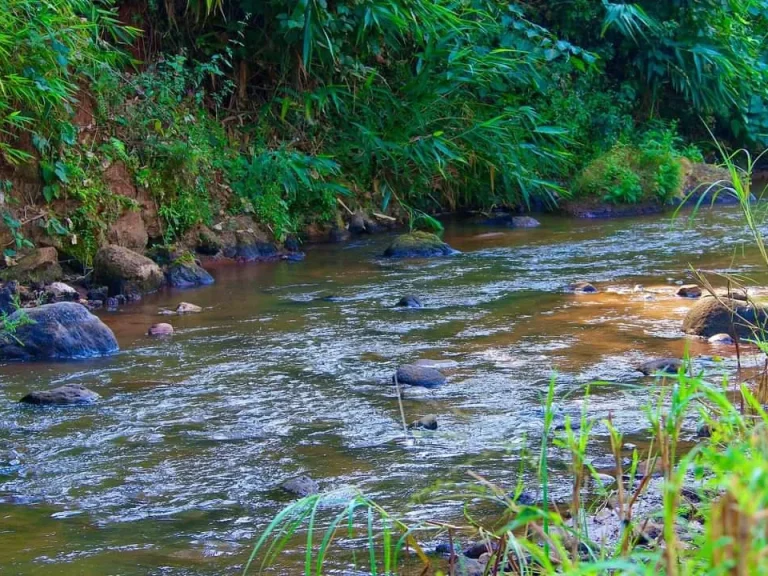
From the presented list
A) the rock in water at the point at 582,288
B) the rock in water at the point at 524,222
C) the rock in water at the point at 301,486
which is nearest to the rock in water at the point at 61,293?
the rock in water at the point at 582,288

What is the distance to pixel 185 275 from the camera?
20.8 ft

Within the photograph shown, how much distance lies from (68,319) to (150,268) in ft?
4.67

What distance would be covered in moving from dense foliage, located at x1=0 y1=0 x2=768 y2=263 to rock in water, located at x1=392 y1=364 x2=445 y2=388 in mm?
2765

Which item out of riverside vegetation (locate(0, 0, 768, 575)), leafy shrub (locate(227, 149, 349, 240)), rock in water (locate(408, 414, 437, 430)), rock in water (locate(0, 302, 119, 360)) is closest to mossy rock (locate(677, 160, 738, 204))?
riverside vegetation (locate(0, 0, 768, 575))

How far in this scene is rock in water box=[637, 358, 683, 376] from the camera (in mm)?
3723

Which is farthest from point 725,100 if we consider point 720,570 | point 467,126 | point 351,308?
point 720,570

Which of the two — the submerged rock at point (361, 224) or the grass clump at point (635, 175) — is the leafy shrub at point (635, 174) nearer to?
the grass clump at point (635, 175)

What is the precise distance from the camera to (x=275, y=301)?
5.68m

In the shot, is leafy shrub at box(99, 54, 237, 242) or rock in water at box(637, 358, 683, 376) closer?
rock in water at box(637, 358, 683, 376)

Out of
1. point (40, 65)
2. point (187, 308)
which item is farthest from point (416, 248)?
point (40, 65)

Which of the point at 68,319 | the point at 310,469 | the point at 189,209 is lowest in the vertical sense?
the point at 310,469

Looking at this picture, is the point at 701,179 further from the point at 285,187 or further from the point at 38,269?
the point at 38,269

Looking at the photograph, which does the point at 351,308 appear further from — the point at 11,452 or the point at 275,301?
the point at 11,452

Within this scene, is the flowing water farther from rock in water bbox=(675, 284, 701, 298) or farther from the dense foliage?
the dense foliage
